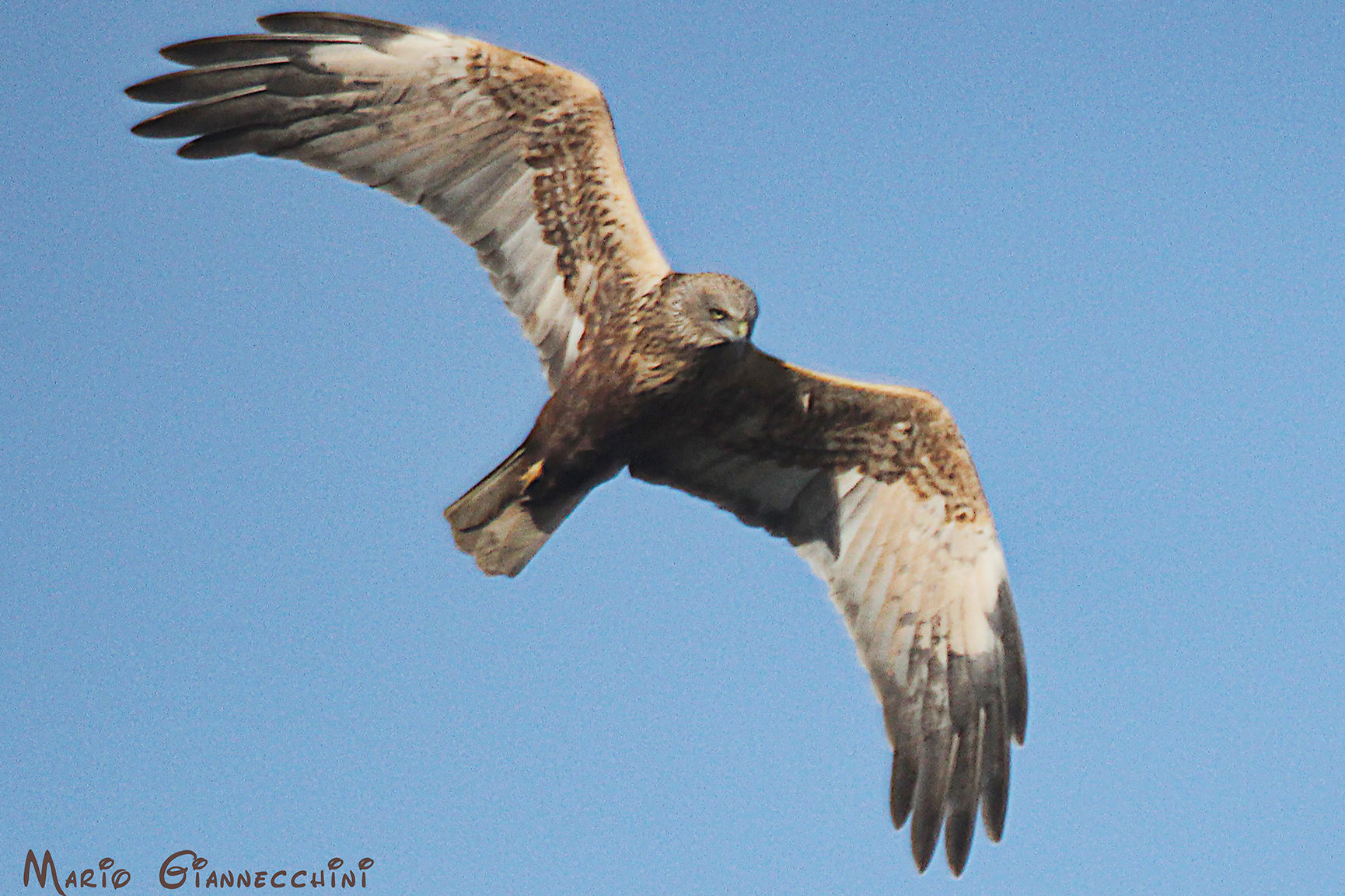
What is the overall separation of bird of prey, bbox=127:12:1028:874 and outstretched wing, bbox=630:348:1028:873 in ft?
0.04

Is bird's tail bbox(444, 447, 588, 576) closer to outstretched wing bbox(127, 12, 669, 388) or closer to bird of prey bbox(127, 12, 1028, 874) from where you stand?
bird of prey bbox(127, 12, 1028, 874)

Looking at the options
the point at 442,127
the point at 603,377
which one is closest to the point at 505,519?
the point at 603,377

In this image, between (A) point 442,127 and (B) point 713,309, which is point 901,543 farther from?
(A) point 442,127

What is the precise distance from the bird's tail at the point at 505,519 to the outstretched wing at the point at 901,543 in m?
0.63

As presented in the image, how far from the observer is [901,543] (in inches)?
340

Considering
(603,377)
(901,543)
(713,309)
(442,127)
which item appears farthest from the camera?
(901,543)

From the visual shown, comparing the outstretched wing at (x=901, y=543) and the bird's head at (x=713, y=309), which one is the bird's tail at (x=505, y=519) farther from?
the bird's head at (x=713, y=309)

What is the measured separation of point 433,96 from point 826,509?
3127mm

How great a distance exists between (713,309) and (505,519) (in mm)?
1693

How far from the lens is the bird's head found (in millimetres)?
7316

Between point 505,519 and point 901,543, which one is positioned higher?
point 505,519

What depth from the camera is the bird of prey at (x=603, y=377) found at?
7.86 m

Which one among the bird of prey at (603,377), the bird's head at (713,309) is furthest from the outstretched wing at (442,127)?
the bird's head at (713,309)

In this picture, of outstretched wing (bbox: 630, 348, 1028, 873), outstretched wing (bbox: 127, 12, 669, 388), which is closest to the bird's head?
outstretched wing (bbox: 127, 12, 669, 388)
